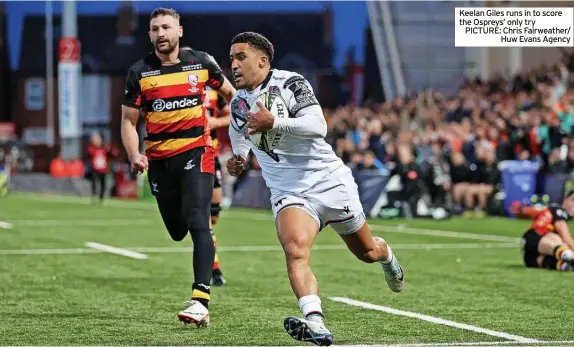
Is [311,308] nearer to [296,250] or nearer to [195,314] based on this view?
[296,250]

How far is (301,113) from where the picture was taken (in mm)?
7777

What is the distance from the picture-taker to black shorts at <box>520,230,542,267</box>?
1319 cm

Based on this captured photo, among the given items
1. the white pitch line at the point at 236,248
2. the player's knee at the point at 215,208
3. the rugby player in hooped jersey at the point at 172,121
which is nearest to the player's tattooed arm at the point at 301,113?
the rugby player in hooped jersey at the point at 172,121

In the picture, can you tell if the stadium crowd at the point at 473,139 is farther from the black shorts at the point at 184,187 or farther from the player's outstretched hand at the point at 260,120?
the player's outstretched hand at the point at 260,120

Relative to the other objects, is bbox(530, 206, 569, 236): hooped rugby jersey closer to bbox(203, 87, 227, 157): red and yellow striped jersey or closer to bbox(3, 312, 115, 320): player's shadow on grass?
bbox(203, 87, 227, 157): red and yellow striped jersey

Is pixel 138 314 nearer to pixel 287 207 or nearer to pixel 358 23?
pixel 287 207

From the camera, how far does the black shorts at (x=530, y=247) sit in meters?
13.2

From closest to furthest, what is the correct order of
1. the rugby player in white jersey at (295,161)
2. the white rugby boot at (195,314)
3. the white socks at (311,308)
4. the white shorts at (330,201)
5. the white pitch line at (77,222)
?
the white socks at (311,308) < the rugby player in white jersey at (295,161) < the white shorts at (330,201) < the white rugby boot at (195,314) < the white pitch line at (77,222)

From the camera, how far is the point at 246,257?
15.3 m

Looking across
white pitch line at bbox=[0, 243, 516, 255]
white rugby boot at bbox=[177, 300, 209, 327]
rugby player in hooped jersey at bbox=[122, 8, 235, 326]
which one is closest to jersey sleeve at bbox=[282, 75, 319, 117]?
white rugby boot at bbox=[177, 300, 209, 327]

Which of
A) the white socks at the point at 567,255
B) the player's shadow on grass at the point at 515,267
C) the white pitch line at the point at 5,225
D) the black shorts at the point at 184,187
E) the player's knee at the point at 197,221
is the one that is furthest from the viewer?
the white pitch line at the point at 5,225

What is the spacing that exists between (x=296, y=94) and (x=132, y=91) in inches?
87.6

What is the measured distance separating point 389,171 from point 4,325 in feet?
53.9

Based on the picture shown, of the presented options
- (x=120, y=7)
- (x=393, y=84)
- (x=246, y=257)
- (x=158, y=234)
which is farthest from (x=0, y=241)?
(x=120, y=7)
